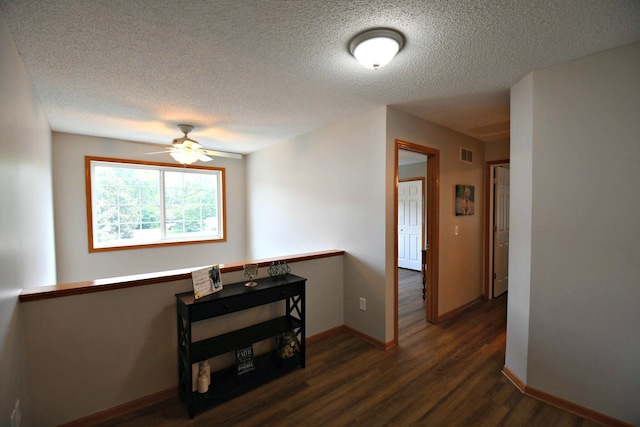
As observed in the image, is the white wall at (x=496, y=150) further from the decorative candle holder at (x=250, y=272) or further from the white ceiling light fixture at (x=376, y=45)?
the decorative candle holder at (x=250, y=272)

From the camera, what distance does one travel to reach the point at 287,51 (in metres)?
1.76

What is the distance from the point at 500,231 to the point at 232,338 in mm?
4108

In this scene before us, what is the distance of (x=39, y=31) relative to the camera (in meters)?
1.54

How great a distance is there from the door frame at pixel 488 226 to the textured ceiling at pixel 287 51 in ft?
4.28

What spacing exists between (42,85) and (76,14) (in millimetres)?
1284

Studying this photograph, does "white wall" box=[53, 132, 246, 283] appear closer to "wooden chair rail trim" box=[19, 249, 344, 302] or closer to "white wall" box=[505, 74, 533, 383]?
"wooden chair rail trim" box=[19, 249, 344, 302]

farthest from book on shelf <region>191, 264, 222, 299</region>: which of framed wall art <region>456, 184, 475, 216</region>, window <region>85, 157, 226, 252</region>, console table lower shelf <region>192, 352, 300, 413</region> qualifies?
framed wall art <region>456, 184, 475, 216</region>

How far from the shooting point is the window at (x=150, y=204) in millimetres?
3998

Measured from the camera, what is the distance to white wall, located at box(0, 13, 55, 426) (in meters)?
1.36

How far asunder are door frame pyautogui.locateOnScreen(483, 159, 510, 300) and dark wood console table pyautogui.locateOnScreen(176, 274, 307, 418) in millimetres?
3107

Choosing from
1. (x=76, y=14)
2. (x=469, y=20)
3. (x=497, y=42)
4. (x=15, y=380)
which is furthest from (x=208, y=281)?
(x=497, y=42)

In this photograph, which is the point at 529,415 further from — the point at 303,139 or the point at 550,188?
the point at 303,139

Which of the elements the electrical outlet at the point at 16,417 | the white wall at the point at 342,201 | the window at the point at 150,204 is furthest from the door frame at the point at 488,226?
the electrical outlet at the point at 16,417

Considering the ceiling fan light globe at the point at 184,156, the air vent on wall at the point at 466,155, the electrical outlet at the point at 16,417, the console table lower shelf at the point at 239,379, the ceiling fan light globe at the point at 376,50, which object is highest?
the ceiling fan light globe at the point at 376,50
